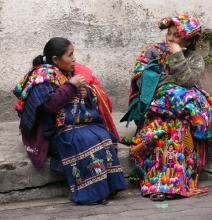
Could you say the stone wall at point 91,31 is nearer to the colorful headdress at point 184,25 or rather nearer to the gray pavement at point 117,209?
the colorful headdress at point 184,25

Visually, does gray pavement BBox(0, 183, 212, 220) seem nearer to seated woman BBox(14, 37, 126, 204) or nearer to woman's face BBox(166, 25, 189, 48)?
seated woman BBox(14, 37, 126, 204)

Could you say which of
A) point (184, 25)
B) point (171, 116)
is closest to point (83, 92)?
point (171, 116)

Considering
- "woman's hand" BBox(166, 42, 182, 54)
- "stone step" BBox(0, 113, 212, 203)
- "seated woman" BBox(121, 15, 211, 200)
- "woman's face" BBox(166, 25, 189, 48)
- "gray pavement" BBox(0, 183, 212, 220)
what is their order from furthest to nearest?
"woman's face" BBox(166, 25, 189, 48), "woman's hand" BBox(166, 42, 182, 54), "seated woman" BBox(121, 15, 211, 200), "stone step" BBox(0, 113, 212, 203), "gray pavement" BBox(0, 183, 212, 220)

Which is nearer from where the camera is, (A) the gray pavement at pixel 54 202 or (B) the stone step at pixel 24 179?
(A) the gray pavement at pixel 54 202

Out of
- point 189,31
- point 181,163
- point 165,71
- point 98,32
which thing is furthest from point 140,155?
point 98,32

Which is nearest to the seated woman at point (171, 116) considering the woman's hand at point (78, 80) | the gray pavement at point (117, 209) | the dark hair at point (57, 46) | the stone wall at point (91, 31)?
Result: the gray pavement at point (117, 209)

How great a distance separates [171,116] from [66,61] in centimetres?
97

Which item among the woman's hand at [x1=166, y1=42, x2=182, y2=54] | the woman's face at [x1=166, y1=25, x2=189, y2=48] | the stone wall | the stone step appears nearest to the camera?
the stone step

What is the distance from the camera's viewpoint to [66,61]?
480 cm

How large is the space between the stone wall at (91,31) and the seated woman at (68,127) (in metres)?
1.23

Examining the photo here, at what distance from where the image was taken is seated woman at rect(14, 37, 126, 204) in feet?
15.2

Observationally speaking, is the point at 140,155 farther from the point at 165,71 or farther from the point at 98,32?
the point at 98,32

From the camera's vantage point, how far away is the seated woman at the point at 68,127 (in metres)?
4.64

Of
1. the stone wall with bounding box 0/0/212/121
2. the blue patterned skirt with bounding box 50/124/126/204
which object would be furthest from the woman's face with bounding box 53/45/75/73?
the stone wall with bounding box 0/0/212/121
